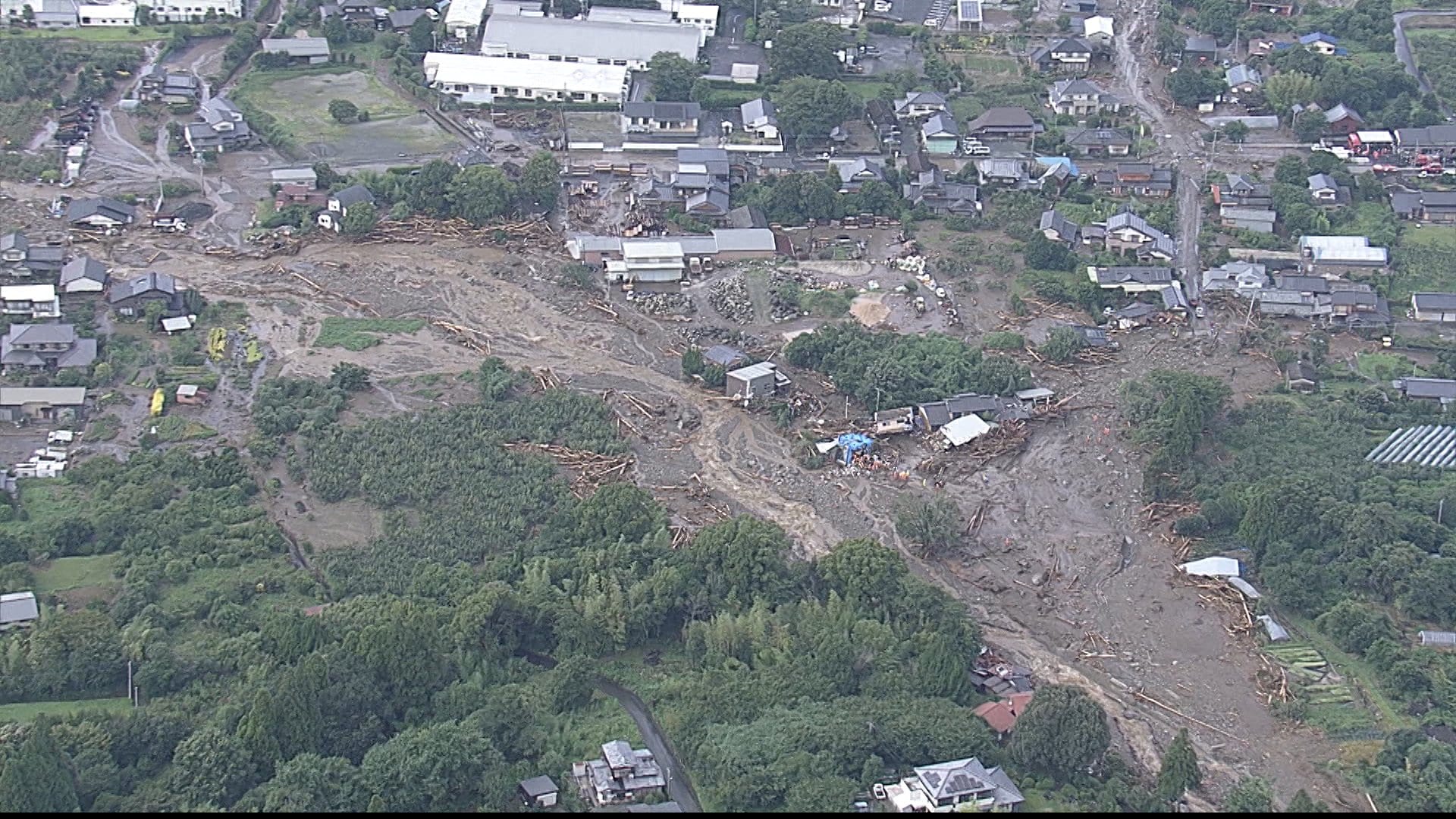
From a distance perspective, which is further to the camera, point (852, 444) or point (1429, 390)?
point (1429, 390)

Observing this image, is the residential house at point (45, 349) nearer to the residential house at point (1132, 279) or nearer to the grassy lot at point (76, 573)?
the grassy lot at point (76, 573)

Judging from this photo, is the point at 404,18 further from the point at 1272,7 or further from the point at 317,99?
the point at 1272,7

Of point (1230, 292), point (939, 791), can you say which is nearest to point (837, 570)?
point (939, 791)

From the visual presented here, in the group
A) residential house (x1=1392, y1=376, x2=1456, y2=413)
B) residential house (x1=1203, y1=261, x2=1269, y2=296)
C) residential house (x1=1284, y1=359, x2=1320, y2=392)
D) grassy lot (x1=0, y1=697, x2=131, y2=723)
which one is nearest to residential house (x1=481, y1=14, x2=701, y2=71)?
residential house (x1=1203, y1=261, x2=1269, y2=296)

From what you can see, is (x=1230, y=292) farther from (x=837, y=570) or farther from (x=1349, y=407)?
(x=837, y=570)

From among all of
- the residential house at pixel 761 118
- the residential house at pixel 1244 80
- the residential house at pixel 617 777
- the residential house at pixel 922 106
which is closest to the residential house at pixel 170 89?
the residential house at pixel 761 118

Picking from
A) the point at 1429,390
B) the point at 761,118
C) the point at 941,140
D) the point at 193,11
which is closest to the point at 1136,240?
the point at 941,140
